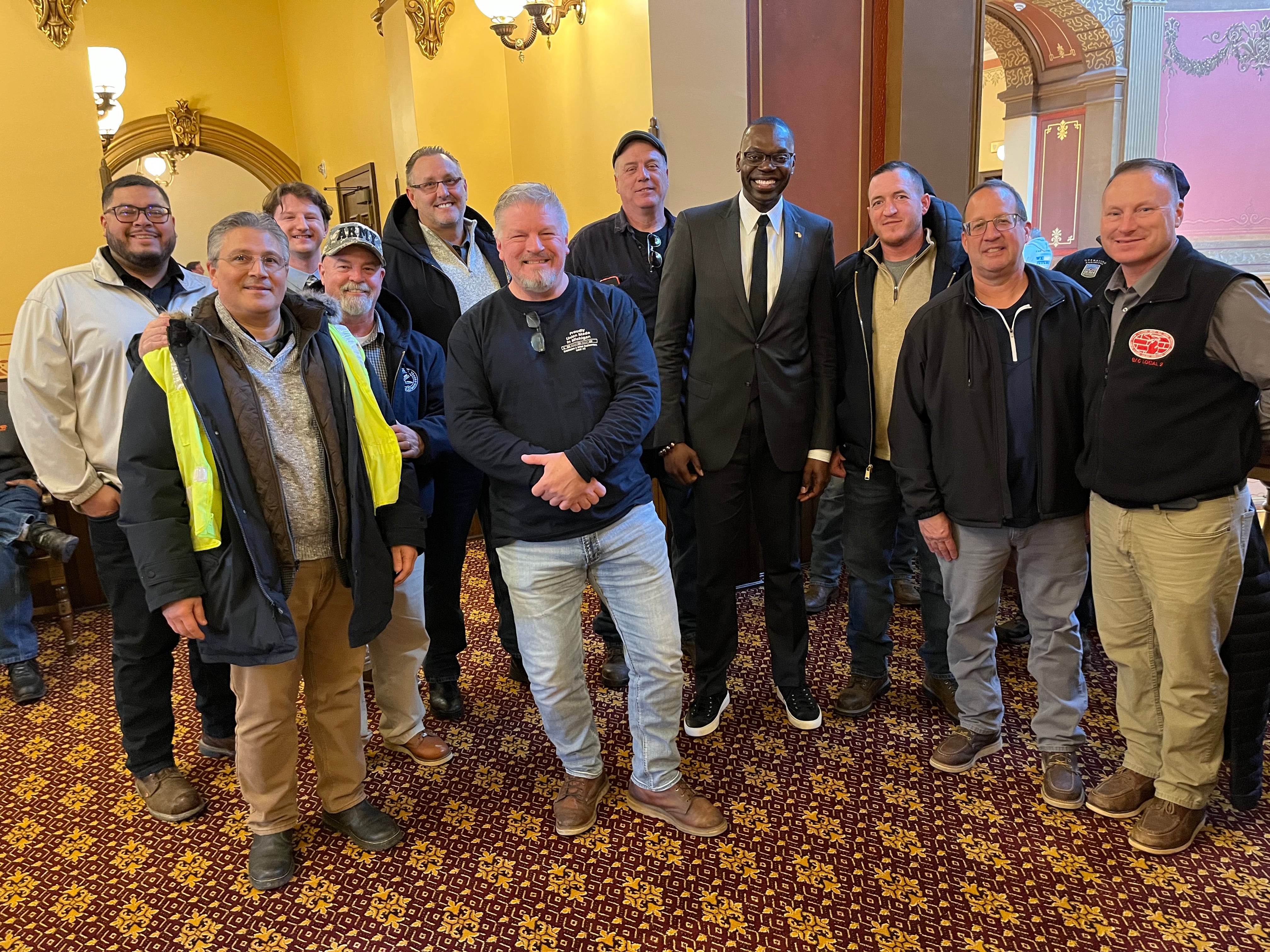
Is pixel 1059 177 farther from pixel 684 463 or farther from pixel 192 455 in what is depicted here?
pixel 192 455

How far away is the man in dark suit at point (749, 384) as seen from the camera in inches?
106

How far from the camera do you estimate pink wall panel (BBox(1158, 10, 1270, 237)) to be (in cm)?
1035

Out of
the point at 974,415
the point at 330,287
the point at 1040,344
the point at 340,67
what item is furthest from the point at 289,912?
the point at 340,67

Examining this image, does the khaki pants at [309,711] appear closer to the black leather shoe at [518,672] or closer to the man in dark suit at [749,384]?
the black leather shoe at [518,672]

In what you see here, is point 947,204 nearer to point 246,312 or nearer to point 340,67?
point 246,312

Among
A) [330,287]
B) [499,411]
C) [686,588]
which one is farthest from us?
[686,588]

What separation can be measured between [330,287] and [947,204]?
1972 millimetres

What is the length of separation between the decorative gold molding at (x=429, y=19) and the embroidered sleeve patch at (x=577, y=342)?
5041 mm

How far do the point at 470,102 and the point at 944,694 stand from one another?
221 inches

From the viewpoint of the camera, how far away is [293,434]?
2195 mm

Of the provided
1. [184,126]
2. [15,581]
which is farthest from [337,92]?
[15,581]

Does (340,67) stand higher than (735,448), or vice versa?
(340,67)

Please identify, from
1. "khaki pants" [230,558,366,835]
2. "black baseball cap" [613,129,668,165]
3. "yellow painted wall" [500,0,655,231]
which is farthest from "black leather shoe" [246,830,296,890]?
"yellow painted wall" [500,0,655,231]

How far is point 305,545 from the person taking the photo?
2250 mm
